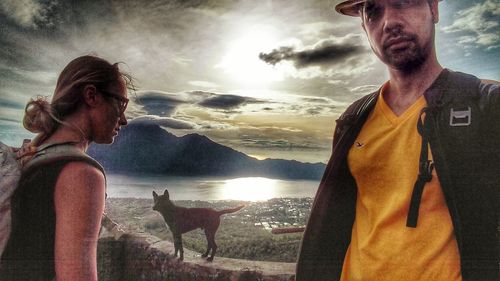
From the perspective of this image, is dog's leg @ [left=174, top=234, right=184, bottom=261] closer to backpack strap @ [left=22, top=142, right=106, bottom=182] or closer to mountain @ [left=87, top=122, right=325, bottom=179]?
mountain @ [left=87, top=122, right=325, bottom=179]

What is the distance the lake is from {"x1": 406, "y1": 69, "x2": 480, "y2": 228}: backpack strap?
0.98 m

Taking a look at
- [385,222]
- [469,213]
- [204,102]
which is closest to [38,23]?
[204,102]

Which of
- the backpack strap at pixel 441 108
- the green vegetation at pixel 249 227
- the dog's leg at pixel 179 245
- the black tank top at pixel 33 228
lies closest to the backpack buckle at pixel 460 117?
the backpack strap at pixel 441 108

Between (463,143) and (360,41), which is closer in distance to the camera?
(463,143)

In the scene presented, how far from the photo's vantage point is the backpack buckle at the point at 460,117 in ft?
5.11

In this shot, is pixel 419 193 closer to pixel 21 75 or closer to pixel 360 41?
pixel 360 41

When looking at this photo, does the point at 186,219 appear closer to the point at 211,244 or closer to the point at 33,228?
the point at 211,244

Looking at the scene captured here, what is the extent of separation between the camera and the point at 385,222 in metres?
1.62

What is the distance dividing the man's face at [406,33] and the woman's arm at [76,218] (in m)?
1.24

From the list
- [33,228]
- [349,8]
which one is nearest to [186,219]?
[33,228]

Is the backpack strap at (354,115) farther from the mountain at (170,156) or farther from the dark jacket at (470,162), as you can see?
the mountain at (170,156)

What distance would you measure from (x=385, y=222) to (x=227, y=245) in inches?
44.1

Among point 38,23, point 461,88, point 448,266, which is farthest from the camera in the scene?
point 38,23

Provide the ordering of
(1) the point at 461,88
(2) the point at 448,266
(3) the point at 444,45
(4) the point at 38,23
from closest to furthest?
(2) the point at 448,266, (1) the point at 461,88, (3) the point at 444,45, (4) the point at 38,23
